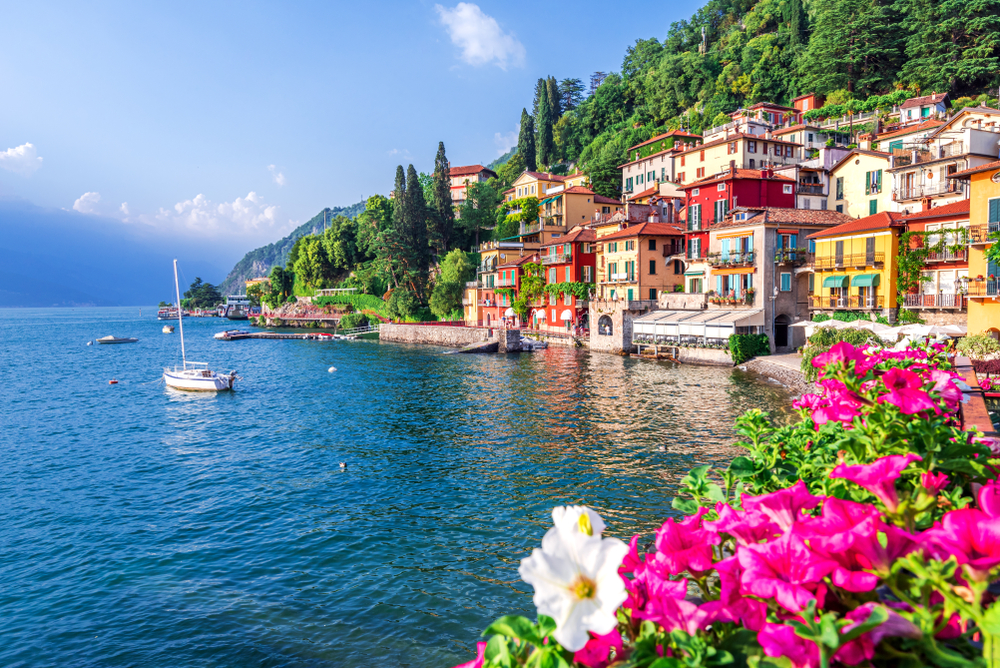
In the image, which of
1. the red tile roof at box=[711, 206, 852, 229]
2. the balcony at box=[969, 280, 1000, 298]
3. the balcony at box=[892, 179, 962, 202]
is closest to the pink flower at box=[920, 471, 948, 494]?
the balcony at box=[969, 280, 1000, 298]

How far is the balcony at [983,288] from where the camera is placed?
28.0 metres

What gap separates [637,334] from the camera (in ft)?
160

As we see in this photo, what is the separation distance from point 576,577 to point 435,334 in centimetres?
6772

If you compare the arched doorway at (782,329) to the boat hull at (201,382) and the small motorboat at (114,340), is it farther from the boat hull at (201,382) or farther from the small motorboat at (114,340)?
the small motorboat at (114,340)

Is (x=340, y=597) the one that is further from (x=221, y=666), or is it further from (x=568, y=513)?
(x=568, y=513)

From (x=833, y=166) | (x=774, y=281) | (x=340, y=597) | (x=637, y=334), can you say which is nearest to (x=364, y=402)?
(x=340, y=597)

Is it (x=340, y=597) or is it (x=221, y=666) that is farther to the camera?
(x=340, y=597)

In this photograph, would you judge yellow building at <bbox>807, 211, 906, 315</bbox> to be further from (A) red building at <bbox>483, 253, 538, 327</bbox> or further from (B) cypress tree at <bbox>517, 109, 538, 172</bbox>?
(B) cypress tree at <bbox>517, 109, 538, 172</bbox>

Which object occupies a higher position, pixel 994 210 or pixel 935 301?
pixel 994 210

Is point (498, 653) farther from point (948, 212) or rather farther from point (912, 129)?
point (912, 129)

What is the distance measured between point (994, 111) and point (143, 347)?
95925 mm

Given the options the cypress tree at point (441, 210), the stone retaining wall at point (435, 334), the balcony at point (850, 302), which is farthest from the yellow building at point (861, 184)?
the cypress tree at point (441, 210)

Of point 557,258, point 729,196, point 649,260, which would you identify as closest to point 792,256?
point 729,196

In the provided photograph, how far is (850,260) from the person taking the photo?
3797cm
